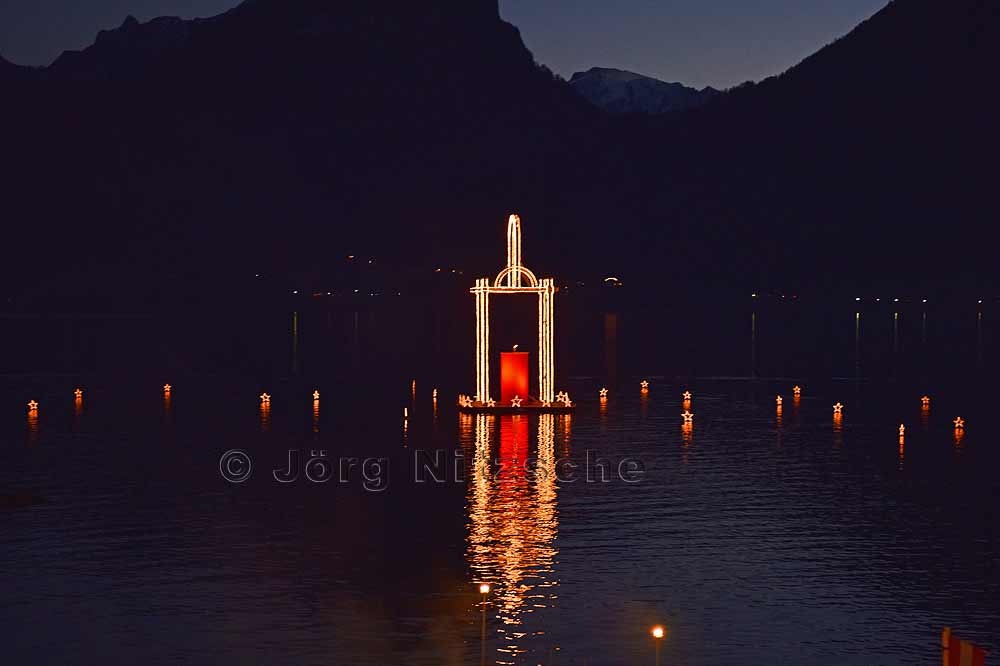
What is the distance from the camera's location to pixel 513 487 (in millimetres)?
79438

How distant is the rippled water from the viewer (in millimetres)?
48812

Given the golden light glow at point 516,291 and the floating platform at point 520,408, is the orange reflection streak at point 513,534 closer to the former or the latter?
the floating platform at point 520,408

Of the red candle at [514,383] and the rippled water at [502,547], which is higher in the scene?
the red candle at [514,383]

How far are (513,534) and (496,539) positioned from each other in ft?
4.14

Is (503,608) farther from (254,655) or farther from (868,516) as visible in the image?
(868,516)

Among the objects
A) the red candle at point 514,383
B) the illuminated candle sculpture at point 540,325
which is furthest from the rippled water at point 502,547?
the illuminated candle sculpture at point 540,325

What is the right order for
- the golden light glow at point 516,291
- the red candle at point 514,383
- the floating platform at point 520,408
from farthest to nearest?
the red candle at point 514,383 < the floating platform at point 520,408 < the golden light glow at point 516,291

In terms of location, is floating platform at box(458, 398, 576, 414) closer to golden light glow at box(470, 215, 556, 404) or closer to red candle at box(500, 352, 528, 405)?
red candle at box(500, 352, 528, 405)

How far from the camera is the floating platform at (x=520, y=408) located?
113 meters

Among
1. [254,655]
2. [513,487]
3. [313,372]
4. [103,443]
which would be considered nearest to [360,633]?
[254,655]

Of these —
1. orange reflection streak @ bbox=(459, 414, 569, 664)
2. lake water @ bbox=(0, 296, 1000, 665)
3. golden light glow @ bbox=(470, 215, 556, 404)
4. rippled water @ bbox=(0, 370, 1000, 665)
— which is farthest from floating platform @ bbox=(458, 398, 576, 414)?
orange reflection streak @ bbox=(459, 414, 569, 664)

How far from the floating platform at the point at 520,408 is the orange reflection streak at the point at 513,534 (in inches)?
390

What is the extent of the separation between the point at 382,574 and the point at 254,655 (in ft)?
39.3

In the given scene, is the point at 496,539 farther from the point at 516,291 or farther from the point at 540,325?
the point at 540,325
